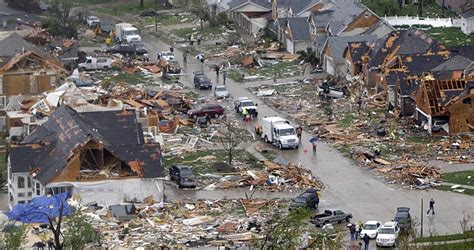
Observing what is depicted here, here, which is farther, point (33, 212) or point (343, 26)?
point (343, 26)

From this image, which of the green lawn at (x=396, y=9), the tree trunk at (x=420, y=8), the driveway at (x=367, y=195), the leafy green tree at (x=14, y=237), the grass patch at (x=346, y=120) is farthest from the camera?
the tree trunk at (x=420, y=8)

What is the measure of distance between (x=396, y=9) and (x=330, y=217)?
37.1 metres

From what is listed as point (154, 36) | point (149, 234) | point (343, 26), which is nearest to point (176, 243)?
point (149, 234)

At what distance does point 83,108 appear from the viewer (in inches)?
2110

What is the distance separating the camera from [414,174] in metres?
47.9

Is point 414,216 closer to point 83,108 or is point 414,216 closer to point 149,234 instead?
point 149,234

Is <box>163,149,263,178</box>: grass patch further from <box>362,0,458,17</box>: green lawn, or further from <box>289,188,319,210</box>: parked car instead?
<box>362,0,458,17</box>: green lawn

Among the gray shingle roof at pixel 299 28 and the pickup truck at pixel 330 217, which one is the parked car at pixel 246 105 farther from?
the pickup truck at pixel 330 217

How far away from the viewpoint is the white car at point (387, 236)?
40250mm

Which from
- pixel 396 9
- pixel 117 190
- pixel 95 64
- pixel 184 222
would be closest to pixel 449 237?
pixel 184 222

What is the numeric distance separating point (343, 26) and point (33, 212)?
3130cm

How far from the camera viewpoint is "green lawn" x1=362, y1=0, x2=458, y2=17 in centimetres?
7806

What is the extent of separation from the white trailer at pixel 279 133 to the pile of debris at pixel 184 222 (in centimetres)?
761

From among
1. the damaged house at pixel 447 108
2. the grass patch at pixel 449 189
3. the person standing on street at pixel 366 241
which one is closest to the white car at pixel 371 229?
the person standing on street at pixel 366 241
